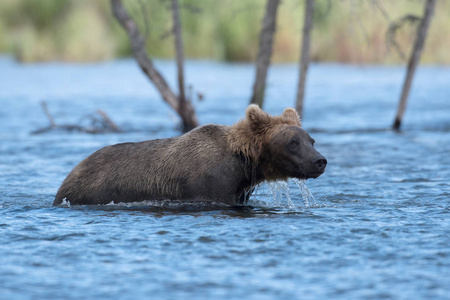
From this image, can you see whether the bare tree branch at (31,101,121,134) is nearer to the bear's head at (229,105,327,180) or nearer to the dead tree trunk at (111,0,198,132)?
the dead tree trunk at (111,0,198,132)

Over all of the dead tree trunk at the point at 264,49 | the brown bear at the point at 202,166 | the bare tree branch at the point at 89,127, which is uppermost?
the dead tree trunk at the point at 264,49

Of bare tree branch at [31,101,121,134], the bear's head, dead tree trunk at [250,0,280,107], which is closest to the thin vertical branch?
dead tree trunk at [250,0,280,107]

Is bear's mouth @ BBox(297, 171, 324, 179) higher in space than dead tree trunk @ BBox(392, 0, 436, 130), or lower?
lower

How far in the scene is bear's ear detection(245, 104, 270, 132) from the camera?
842cm

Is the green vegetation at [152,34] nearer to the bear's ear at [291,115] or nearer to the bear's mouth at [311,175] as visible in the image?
the bear's ear at [291,115]

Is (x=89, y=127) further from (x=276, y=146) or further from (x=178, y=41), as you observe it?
(x=276, y=146)

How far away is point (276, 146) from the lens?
8.30 m

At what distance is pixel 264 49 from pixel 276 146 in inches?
347

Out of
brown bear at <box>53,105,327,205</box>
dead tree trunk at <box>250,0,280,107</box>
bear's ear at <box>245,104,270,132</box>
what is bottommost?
brown bear at <box>53,105,327,205</box>

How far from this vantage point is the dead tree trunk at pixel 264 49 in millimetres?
16625

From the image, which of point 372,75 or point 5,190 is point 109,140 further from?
point 372,75

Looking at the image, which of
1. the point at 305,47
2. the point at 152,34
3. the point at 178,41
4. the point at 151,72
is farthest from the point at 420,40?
the point at 152,34

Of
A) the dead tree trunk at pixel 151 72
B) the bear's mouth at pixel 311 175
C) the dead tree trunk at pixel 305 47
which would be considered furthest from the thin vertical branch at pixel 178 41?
the bear's mouth at pixel 311 175

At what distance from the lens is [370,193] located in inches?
395
